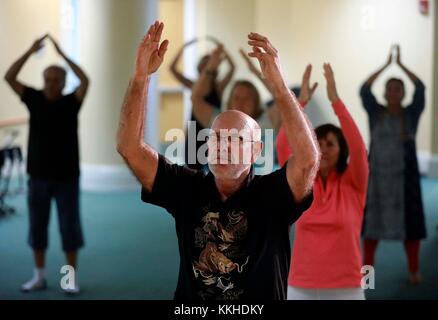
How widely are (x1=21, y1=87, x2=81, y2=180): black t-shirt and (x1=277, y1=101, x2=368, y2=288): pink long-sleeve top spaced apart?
1.28 meters

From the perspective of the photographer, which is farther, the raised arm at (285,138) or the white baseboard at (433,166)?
the white baseboard at (433,166)

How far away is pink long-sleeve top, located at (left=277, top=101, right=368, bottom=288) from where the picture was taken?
1.89 metres

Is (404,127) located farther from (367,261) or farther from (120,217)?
(120,217)

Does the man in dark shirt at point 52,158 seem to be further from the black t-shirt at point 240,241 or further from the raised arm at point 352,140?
the black t-shirt at point 240,241

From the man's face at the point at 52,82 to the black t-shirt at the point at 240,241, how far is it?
1.73m

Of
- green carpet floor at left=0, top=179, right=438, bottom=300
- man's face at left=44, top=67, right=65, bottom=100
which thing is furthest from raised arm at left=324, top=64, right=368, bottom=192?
man's face at left=44, top=67, right=65, bottom=100

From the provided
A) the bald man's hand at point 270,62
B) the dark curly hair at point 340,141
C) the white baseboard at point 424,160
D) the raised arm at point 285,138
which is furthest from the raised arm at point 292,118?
the white baseboard at point 424,160

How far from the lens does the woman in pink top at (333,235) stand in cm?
188

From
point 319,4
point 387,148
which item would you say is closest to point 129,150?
point 387,148

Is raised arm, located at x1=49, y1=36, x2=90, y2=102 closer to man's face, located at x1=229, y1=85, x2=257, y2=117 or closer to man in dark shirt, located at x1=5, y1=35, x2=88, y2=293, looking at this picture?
man in dark shirt, located at x1=5, y1=35, x2=88, y2=293

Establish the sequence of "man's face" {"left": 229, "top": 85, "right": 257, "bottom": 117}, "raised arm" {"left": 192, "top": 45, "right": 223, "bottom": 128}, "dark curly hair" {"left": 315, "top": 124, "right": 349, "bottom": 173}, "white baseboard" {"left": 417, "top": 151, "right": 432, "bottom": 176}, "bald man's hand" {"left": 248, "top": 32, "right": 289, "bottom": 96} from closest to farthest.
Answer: "bald man's hand" {"left": 248, "top": 32, "right": 289, "bottom": 96}
"dark curly hair" {"left": 315, "top": 124, "right": 349, "bottom": 173}
"man's face" {"left": 229, "top": 85, "right": 257, "bottom": 117}
"raised arm" {"left": 192, "top": 45, "right": 223, "bottom": 128}
"white baseboard" {"left": 417, "top": 151, "right": 432, "bottom": 176}

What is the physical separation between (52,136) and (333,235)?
1.43 m

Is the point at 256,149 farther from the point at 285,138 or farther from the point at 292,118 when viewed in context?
the point at 285,138

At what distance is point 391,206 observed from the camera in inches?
122
